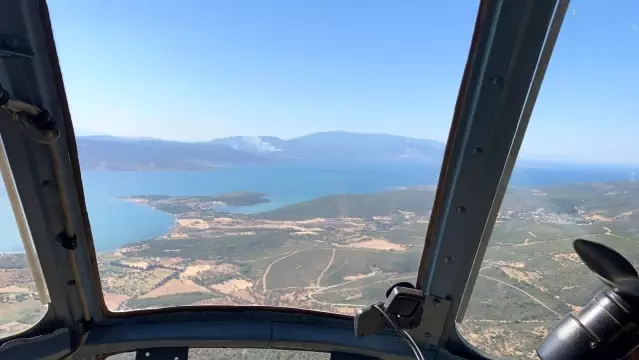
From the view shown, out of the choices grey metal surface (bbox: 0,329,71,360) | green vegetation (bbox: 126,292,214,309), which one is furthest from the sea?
grey metal surface (bbox: 0,329,71,360)

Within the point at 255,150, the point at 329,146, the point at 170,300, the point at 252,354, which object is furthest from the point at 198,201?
the point at 252,354

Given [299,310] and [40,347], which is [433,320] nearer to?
[299,310]

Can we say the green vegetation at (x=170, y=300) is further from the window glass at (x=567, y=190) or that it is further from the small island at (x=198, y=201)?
the window glass at (x=567, y=190)

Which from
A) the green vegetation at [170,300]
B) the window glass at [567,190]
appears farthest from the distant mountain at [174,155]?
the window glass at [567,190]

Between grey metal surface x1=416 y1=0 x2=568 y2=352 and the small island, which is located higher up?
grey metal surface x1=416 y1=0 x2=568 y2=352

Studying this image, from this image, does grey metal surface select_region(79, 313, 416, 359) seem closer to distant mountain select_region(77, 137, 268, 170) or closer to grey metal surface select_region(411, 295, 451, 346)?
grey metal surface select_region(411, 295, 451, 346)

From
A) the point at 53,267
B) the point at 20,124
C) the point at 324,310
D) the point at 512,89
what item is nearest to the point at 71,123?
the point at 20,124
